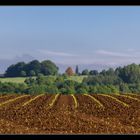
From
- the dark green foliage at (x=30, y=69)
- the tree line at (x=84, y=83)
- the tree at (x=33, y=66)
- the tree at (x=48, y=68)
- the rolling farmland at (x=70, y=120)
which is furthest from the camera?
the tree line at (x=84, y=83)

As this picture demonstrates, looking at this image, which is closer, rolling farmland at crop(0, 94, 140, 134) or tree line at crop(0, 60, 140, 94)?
rolling farmland at crop(0, 94, 140, 134)

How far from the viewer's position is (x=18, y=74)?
1944 cm

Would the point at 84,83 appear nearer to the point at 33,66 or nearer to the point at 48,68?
the point at 48,68

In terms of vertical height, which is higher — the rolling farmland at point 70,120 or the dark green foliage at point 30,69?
the dark green foliage at point 30,69

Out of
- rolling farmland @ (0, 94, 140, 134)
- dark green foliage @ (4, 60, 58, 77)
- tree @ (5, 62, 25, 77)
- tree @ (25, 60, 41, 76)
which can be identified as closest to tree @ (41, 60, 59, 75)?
dark green foliage @ (4, 60, 58, 77)

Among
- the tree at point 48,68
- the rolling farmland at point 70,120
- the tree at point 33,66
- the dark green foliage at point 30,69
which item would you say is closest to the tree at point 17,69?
the dark green foliage at point 30,69

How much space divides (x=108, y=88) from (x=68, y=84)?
262cm

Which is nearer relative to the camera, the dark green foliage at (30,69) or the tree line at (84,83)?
the dark green foliage at (30,69)

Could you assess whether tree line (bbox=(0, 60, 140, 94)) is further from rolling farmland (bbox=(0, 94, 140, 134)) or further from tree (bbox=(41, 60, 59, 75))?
rolling farmland (bbox=(0, 94, 140, 134))

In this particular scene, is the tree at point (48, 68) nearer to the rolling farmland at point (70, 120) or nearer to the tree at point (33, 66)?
the tree at point (33, 66)

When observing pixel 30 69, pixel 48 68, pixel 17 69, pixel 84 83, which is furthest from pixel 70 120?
pixel 84 83

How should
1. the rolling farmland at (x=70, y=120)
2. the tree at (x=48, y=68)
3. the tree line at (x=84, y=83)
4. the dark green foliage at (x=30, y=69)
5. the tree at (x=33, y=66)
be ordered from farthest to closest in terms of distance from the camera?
the tree line at (x=84, y=83)
the tree at (x=48, y=68)
the tree at (x=33, y=66)
the dark green foliage at (x=30, y=69)
the rolling farmland at (x=70, y=120)
